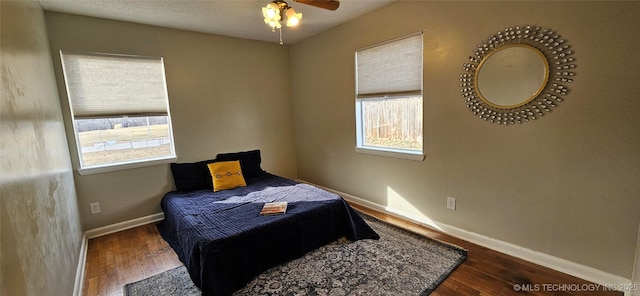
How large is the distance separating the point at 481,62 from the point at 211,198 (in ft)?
9.37

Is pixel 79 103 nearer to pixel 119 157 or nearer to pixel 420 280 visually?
pixel 119 157

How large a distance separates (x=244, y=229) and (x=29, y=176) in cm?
124

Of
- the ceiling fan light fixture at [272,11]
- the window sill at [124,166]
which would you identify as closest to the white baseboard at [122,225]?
the window sill at [124,166]

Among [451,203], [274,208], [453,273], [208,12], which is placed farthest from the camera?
[208,12]

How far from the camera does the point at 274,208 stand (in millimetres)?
2430

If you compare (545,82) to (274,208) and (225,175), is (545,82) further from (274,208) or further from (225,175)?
(225,175)

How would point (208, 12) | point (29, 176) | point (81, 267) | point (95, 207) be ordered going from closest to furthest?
point (29, 176) → point (81, 267) → point (208, 12) → point (95, 207)

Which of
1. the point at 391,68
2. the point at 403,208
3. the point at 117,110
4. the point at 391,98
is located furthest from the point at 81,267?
the point at 391,68

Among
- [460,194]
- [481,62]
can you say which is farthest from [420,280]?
[481,62]

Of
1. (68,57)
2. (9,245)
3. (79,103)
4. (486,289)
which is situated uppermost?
(68,57)

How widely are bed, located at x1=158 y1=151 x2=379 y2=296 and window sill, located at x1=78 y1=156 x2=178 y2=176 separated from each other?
1.38ft

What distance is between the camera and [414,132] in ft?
9.47

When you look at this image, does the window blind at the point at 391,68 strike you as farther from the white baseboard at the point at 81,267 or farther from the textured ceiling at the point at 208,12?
the white baseboard at the point at 81,267

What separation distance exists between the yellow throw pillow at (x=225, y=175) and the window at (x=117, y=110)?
1.95ft
